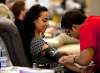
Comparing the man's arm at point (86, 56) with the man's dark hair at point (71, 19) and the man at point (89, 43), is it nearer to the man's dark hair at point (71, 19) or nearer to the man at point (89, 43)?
the man at point (89, 43)

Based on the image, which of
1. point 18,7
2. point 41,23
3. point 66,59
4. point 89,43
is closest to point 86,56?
point 89,43

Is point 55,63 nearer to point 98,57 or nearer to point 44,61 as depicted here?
point 44,61

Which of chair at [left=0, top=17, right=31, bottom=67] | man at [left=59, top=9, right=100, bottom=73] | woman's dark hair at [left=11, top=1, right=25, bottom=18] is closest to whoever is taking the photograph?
man at [left=59, top=9, right=100, bottom=73]

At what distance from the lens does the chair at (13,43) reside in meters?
2.40

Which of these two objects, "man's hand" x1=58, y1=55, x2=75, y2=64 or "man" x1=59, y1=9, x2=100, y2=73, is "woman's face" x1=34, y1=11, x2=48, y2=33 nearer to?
"man's hand" x1=58, y1=55, x2=75, y2=64

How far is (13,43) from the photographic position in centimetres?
241

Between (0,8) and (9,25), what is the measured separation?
0.50m

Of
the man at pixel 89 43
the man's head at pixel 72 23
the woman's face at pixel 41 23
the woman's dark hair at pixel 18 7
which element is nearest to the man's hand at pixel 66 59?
the man at pixel 89 43

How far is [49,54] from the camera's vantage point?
2.44 m

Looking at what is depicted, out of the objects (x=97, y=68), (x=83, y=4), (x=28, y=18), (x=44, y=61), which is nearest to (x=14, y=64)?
(x=44, y=61)

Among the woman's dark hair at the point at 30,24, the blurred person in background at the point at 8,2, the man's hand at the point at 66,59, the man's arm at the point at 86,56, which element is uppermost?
the blurred person in background at the point at 8,2

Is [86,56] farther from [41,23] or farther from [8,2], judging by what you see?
[8,2]

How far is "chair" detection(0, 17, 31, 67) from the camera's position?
2398 millimetres

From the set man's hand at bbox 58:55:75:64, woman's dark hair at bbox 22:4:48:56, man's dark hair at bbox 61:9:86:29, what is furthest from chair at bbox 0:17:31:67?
man's dark hair at bbox 61:9:86:29
